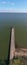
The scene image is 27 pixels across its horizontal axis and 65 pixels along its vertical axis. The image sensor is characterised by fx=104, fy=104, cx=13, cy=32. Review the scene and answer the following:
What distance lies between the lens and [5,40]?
144cm

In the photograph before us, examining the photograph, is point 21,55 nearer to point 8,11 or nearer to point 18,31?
point 18,31

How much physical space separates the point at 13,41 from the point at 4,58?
0.27 m

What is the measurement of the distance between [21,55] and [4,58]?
239 mm

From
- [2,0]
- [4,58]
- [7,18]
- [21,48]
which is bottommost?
[4,58]

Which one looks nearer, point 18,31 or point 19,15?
point 19,15

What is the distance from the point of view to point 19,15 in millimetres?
1357

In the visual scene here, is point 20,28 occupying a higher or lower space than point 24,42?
higher

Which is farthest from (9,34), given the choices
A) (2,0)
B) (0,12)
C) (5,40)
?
(2,0)

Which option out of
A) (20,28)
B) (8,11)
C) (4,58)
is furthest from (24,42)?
(8,11)

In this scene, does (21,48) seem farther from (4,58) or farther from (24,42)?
(4,58)

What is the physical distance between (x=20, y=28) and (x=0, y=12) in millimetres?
346

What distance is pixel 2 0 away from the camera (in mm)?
1388

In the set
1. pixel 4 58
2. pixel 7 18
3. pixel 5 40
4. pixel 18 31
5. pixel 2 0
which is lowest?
pixel 4 58

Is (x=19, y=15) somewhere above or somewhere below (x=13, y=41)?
above
